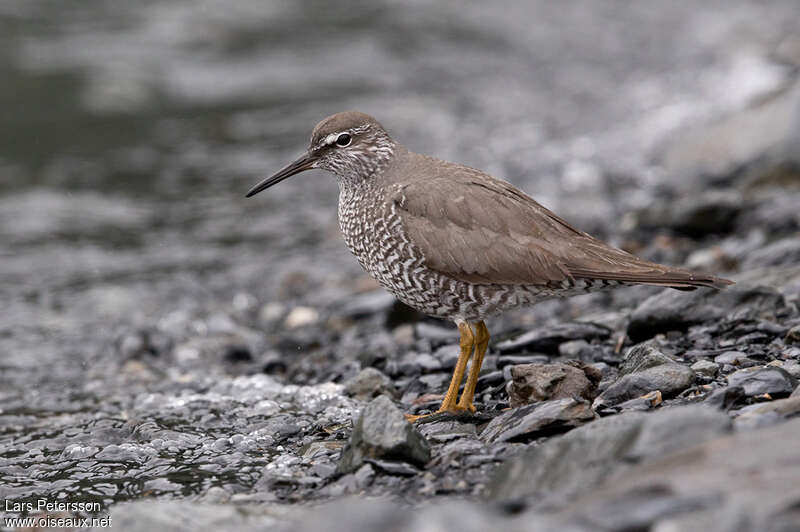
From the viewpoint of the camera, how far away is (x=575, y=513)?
3543mm

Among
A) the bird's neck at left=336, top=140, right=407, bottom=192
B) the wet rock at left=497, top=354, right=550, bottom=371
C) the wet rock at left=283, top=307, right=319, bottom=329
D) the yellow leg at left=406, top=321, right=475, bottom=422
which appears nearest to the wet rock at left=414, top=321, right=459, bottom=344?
the wet rock at left=497, top=354, right=550, bottom=371

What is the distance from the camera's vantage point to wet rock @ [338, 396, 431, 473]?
16.0ft

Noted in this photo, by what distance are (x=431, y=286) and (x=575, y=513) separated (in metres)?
2.78

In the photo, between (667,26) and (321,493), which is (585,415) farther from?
(667,26)

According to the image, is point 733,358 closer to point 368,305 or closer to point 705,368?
point 705,368

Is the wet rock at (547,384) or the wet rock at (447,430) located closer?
the wet rock at (447,430)

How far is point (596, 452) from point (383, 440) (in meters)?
1.23

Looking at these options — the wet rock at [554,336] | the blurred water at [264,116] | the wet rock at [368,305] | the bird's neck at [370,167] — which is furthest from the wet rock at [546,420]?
the blurred water at [264,116]

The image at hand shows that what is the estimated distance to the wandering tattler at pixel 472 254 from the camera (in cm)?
605

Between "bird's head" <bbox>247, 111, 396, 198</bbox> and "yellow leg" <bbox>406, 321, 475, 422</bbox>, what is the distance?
142 cm

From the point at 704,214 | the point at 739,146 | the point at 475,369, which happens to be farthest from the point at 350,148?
the point at 739,146

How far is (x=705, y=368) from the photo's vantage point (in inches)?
226

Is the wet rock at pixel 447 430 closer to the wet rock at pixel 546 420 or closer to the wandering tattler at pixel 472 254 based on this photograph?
the wet rock at pixel 546 420

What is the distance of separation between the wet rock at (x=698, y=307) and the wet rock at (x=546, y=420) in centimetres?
196
